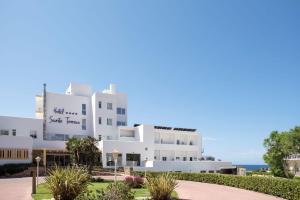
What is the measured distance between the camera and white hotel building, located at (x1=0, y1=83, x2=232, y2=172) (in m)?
53.3

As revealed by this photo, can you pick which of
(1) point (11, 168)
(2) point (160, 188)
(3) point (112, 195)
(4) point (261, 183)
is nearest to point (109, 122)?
(1) point (11, 168)

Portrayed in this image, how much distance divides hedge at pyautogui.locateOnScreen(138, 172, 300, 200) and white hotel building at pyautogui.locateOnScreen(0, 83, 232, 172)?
17529 mm

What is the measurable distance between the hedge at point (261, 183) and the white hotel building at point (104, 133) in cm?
1753

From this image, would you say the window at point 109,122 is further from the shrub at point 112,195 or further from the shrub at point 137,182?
the shrub at point 112,195

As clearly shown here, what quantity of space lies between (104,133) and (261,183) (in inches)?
1454

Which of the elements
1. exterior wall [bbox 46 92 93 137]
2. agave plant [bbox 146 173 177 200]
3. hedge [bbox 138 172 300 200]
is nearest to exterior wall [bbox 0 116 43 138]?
exterior wall [bbox 46 92 93 137]

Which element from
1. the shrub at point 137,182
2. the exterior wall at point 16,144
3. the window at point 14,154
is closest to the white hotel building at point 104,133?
the exterior wall at point 16,144

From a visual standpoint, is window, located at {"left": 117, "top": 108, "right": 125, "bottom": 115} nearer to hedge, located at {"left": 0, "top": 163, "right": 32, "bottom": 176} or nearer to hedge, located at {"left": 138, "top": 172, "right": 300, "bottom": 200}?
hedge, located at {"left": 0, "top": 163, "right": 32, "bottom": 176}

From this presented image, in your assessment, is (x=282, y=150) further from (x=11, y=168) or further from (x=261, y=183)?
(x=11, y=168)

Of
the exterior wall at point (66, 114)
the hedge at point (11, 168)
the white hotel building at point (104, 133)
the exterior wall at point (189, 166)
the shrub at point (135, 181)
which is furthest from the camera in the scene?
the exterior wall at point (66, 114)

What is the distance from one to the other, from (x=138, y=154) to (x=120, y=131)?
18.6 feet

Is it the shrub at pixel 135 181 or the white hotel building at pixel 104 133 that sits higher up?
the white hotel building at pixel 104 133

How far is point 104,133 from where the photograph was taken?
198ft

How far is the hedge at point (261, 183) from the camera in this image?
75.0 feet
